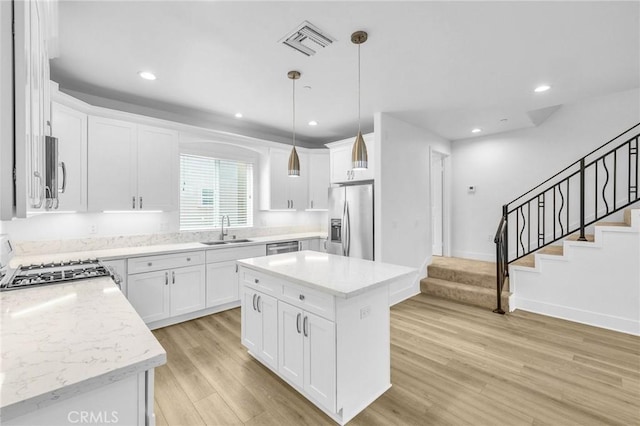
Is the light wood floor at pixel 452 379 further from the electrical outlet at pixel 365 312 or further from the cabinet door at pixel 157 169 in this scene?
the cabinet door at pixel 157 169

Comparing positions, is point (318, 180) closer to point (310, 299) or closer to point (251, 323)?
point (251, 323)

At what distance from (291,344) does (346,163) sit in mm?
3133

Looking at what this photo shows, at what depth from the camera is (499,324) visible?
350 centimetres

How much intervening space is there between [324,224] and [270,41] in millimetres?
4048

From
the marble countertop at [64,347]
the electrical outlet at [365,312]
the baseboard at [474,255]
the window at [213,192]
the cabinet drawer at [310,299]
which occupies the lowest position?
the baseboard at [474,255]

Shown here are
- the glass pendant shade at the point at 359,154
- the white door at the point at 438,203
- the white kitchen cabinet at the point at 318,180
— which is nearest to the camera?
the glass pendant shade at the point at 359,154

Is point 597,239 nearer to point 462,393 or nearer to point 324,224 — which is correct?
point 462,393

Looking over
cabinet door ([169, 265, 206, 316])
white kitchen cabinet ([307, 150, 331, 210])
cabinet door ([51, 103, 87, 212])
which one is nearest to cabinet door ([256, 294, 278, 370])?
cabinet door ([169, 265, 206, 316])

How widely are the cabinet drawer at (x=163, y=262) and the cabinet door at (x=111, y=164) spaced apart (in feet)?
2.28

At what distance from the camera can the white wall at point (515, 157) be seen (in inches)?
164

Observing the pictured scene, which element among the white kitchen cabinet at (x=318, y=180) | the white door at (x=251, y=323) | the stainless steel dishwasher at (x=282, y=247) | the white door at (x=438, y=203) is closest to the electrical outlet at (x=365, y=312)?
the white door at (x=251, y=323)

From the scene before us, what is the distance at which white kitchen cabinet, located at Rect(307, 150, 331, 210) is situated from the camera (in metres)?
5.28

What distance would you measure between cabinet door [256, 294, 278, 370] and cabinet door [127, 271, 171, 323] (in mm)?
1562

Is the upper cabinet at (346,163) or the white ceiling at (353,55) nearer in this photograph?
A: the white ceiling at (353,55)
